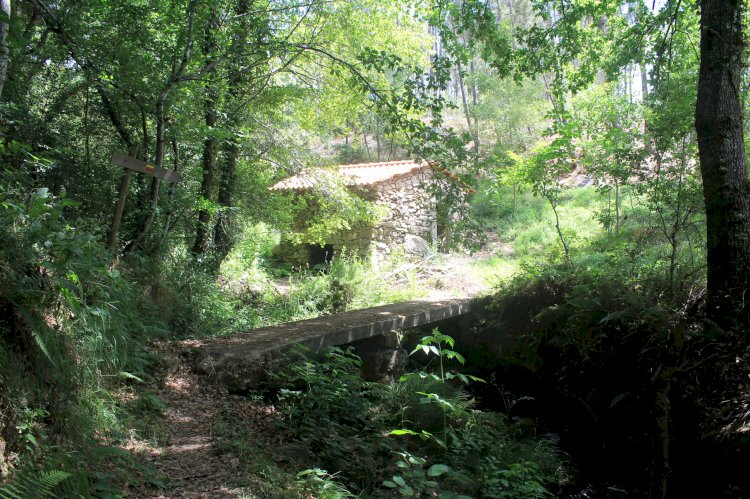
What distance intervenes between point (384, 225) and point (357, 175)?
153 centimetres

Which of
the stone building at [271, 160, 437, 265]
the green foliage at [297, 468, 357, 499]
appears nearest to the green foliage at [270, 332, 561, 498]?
the green foliage at [297, 468, 357, 499]

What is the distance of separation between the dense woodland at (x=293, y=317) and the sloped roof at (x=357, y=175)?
103 cm

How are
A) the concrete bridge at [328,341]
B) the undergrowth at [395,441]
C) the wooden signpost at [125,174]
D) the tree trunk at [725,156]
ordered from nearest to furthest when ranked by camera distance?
the undergrowth at [395,441]
the tree trunk at [725,156]
the concrete bridge at [328,341]
the wooden signpost at [125,174]

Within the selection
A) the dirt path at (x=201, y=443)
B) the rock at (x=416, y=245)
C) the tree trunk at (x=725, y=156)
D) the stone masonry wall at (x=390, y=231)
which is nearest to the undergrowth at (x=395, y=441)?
the dirt path at (x=201, y=443)

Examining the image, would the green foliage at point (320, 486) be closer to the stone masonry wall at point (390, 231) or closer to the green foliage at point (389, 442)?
the green foliage at point (389, 442)

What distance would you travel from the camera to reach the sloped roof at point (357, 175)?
1056cm

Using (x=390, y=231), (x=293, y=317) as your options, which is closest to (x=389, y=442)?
(x=293, y=317)

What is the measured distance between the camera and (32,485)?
2473mm

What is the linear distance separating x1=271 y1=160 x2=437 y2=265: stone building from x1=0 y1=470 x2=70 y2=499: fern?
35.4ft

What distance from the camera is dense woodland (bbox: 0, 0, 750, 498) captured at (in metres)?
3.51

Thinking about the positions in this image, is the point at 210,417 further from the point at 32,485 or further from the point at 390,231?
the point at 390,231

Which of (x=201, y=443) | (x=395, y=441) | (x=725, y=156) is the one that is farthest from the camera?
(x=725, y=156)

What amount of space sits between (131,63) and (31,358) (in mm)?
3599

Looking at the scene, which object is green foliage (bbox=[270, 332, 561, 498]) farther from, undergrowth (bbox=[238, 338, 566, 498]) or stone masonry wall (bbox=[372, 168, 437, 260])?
stone masonry wall (bbox=[372, 168, 437, 260])
